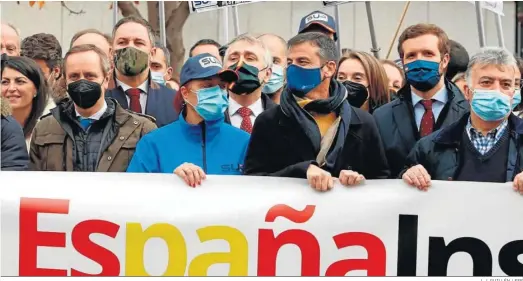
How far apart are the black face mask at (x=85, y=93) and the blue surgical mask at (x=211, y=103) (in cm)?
58

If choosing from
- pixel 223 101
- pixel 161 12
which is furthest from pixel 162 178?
pixel 161 12

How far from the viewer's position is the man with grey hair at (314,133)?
5.29 m

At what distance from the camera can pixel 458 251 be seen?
5.19m

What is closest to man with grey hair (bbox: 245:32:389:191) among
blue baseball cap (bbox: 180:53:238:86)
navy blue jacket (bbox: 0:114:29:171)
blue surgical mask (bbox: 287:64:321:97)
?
blue surgical mask (bbox: 287:64:321:97)

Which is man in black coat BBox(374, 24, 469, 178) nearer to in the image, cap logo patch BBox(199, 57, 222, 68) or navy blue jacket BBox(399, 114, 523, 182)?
navy blue jacket BBox(399, 114, 523, 182)

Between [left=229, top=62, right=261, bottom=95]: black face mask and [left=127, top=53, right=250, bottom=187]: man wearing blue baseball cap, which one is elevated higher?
[left=229, top=62, right=261, bottom=95]: black face mask

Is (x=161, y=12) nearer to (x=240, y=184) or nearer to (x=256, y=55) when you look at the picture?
(x=256, y=55)

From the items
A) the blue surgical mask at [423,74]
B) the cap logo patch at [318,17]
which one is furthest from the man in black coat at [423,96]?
the cap logo patch at [318,17]

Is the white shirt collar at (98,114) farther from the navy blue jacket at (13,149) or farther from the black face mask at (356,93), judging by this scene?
the black face mask at (356,93)

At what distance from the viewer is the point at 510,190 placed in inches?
204

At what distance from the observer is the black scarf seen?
17.3ft

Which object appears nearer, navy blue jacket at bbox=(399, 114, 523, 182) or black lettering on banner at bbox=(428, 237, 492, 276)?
black lettering on banner at bbox=(428, 237, 492, 276)

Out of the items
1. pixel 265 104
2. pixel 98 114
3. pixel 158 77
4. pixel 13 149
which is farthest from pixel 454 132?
pixel 158 77

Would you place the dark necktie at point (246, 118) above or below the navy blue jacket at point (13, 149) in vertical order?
above
